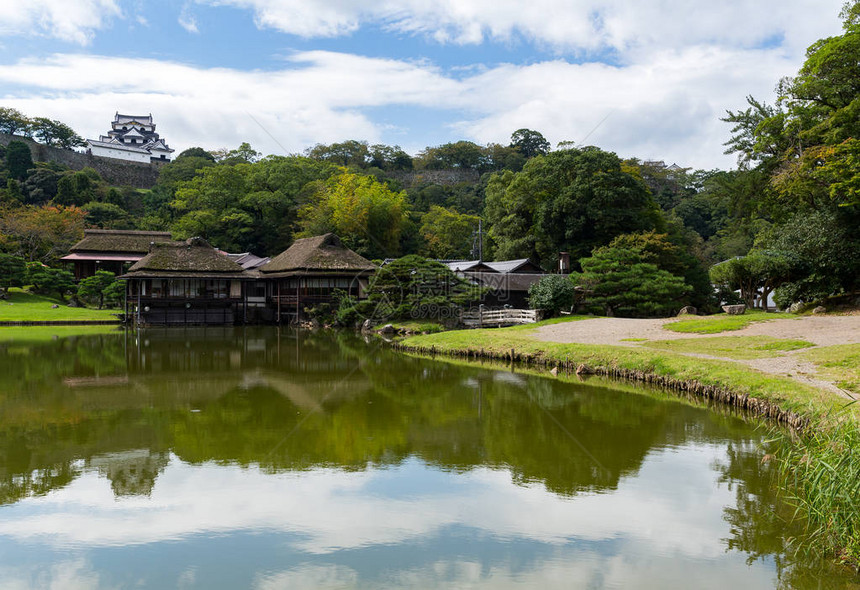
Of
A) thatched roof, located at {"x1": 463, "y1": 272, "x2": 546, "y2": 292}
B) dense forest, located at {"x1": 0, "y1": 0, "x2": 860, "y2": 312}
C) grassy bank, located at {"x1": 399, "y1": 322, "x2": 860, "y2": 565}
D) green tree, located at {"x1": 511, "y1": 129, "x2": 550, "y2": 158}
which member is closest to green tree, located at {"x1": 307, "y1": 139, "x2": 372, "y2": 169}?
dense forest, located at {"x1": 0, "y1": 0, "x2": 860, "y2": 312}

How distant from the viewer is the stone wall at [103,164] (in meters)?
68.1

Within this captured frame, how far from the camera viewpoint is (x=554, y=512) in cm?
685

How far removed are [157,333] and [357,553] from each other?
90.9 feet

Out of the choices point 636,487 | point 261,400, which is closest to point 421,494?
point 636,487

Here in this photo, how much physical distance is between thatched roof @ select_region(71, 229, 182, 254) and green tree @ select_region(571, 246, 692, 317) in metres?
28.6

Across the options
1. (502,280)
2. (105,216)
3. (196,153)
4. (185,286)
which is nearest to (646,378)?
(502,280)

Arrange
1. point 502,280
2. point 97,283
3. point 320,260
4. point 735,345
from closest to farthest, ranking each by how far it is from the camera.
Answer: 1. point 735,345
2. point 502,280
3. point 320,260
4. point 97,283

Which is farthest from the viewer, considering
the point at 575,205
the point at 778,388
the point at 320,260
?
the point at 575,205

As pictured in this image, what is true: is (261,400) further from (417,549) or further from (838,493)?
(838,493)

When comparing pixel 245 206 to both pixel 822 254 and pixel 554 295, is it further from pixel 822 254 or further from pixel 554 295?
pixel 822 254

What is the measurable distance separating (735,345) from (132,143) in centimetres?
8383

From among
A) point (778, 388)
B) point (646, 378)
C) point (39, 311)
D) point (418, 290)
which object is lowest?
point (646, 378)

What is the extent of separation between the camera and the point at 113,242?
4259 centimetres

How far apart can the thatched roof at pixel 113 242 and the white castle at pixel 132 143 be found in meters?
40.5
